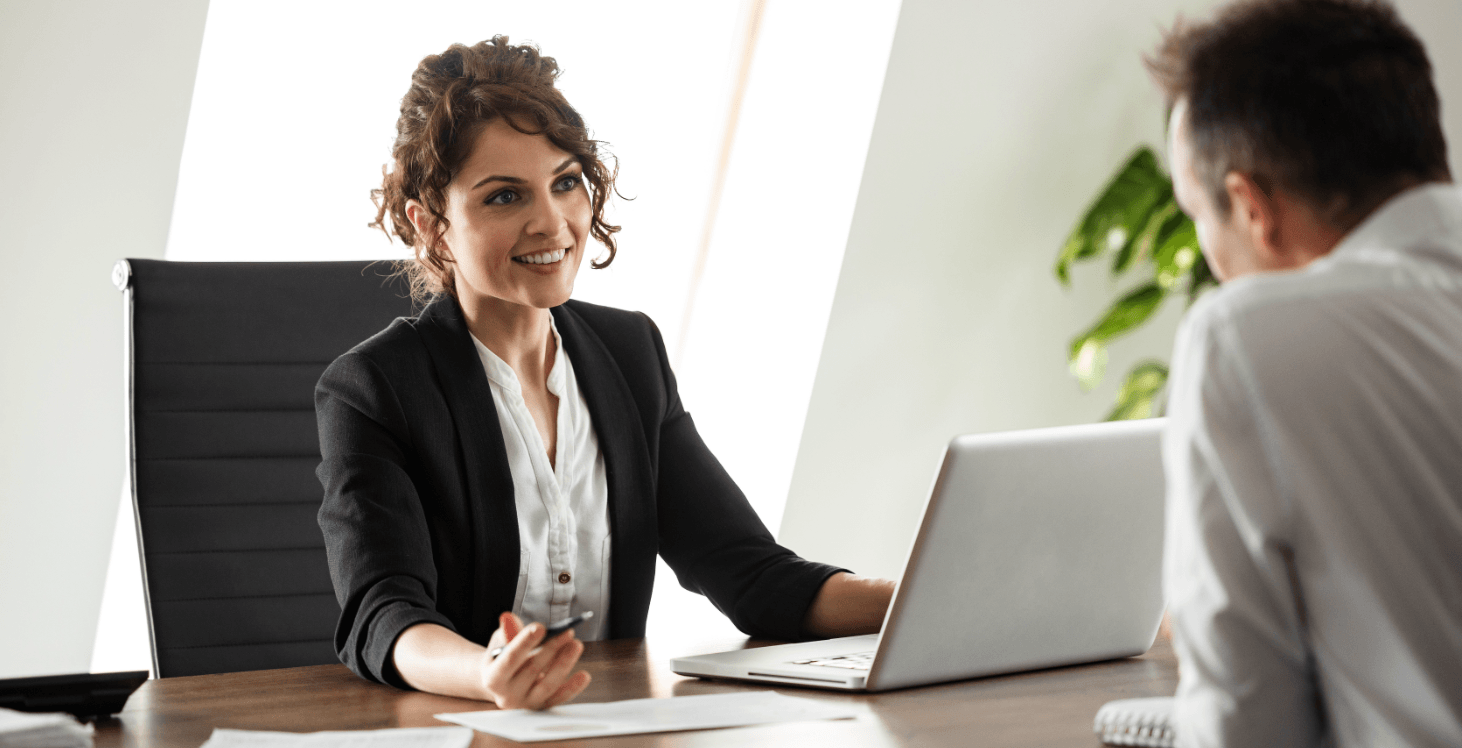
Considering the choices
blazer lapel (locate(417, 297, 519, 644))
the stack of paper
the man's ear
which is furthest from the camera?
blazer lapel (locate(417, 297, 519, 644))

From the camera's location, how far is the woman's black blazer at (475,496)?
4.25 ft

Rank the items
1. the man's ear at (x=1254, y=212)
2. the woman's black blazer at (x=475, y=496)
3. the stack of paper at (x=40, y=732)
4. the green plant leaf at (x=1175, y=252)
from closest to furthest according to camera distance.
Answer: the man's ear at (x=1254, y=212), the stack of paper at (x=40, y=732), the woman's black blazer at (x=475, y=496), the green plant leaf at (x=1175, y=252)

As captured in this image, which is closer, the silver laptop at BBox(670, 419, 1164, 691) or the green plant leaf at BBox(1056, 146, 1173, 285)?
the silver laptop at BBox(670, 419, 1164, 691)

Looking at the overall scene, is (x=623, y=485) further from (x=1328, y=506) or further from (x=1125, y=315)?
(x=1125, y=315)

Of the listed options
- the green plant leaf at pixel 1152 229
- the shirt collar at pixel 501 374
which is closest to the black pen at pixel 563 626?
the shirt collar at pixel 501 374

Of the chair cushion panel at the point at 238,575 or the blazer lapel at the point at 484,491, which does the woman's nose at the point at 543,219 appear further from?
the chair cushion panel at the point at 238,575

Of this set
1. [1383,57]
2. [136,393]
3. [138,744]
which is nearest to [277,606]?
[136,393]

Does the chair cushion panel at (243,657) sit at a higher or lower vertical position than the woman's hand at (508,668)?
lower

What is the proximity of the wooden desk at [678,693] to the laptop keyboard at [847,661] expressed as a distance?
59 mm

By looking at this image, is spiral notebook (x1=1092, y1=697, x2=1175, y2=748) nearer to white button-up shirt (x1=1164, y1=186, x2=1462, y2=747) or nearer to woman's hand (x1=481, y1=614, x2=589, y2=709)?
white button-up shirt (x1=1164, y1=186, x2=1462, y2=747)

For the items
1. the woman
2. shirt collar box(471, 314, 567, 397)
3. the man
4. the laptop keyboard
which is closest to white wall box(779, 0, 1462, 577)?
the woman

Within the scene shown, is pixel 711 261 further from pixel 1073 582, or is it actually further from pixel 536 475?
pixel 1073 582

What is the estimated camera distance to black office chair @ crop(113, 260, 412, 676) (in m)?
1.53

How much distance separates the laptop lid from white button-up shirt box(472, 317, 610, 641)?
0.54m
